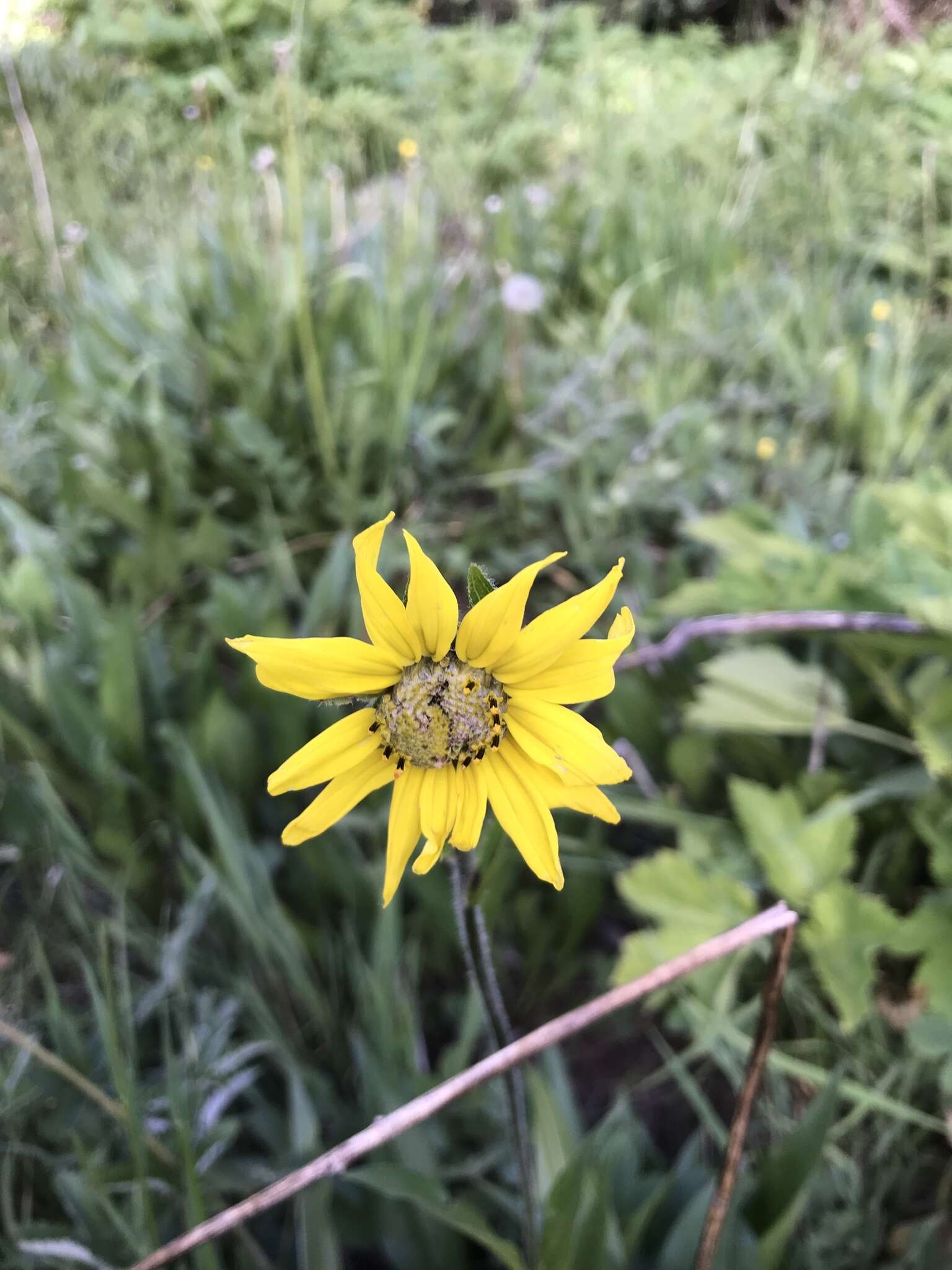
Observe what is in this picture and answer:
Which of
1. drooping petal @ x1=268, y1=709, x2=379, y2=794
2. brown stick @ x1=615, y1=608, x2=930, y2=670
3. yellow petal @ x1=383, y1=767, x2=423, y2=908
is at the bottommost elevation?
brown stick @ x1=615, y1=608, x2=930, y2=670

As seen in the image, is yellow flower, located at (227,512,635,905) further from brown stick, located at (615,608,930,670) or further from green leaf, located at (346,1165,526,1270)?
brown stick, located at (615,608,930,670)

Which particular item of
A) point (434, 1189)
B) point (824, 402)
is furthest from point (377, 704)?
point (824, 402)

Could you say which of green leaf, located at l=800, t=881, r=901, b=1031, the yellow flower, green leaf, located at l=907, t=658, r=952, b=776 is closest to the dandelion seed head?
green leaf, located at l=907, t=658, r=952, b=776

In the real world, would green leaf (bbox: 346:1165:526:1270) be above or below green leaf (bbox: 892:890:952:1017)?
above

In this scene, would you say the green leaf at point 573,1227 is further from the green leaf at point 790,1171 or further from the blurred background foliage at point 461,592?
the green leaf at point 790,1171

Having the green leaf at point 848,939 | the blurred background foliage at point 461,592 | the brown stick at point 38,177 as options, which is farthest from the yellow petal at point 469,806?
the brown stick at point 38,177

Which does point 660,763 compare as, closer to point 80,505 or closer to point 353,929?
point 353,929

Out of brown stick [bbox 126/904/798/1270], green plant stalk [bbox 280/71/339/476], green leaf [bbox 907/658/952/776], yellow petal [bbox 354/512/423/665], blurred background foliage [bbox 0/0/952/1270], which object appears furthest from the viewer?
green plant stalk [bbox 280/71/339/476]
